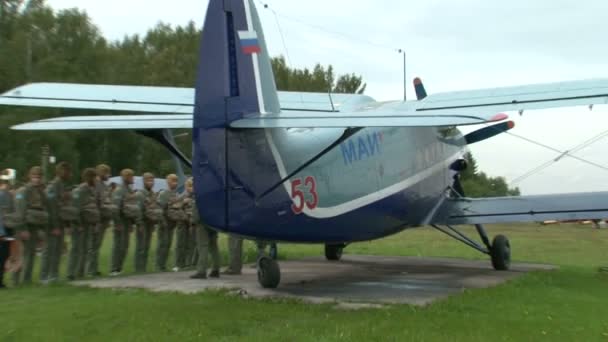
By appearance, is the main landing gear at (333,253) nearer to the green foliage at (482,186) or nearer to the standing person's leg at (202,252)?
the standing person's leg at (202,252)

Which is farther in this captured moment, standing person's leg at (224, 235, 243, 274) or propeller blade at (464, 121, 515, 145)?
propeller blade at (464, 121, 515, 145)

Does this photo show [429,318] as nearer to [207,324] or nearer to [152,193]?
[207,324]

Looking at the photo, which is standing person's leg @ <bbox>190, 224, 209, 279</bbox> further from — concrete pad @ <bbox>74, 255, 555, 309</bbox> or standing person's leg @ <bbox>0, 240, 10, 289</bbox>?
standing person's leg @ <bbox>0, 240, 10, 289</bbox>

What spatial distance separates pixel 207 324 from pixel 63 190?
190 inches

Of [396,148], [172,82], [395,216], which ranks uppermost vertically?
[172,82]

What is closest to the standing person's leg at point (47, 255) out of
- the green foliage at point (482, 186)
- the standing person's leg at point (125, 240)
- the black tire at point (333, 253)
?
the standing person's leg at point (125, 240)

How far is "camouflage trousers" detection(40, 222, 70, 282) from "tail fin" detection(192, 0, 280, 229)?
136 inches

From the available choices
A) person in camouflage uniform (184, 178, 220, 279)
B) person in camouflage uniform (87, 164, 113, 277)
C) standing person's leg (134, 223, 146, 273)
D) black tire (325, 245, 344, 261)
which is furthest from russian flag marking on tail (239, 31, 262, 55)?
black tire (325, 245, 344, 261)

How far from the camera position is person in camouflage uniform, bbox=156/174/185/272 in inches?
498

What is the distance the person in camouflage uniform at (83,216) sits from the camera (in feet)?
36.5

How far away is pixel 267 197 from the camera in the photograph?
8852mm

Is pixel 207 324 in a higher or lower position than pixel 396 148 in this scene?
lower

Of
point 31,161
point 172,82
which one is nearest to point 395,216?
point 31,161

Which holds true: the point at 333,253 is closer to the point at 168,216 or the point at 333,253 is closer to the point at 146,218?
the point at 168,216
